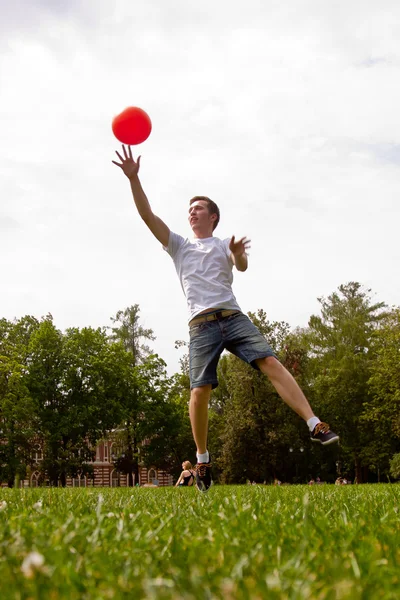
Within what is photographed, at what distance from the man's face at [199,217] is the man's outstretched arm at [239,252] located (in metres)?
0.75

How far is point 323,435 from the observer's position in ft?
18.5

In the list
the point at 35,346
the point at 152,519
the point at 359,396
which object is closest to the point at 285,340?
the point at 359,396

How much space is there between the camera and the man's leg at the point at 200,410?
6301 millimetres

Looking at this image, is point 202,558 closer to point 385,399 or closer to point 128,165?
point 128,165

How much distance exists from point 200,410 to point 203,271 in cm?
140

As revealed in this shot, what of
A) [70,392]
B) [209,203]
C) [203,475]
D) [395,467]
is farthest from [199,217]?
[70,392]

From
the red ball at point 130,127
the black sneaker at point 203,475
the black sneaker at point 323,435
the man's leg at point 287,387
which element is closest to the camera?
the black sneaker at point 323,435

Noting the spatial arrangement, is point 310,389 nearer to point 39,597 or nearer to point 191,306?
point 191,306

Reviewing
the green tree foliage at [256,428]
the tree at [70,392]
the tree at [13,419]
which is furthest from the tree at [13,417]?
the green tree foliage at [256,428]

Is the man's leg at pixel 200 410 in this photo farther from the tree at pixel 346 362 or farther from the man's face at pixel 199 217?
the tree at pixel 346 362

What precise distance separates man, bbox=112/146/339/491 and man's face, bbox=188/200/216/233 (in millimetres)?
183

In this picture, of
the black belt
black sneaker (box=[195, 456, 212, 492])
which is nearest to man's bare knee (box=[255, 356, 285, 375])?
the black belt

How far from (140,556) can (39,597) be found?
0.61 meters

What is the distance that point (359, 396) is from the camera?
4959 centimetres
